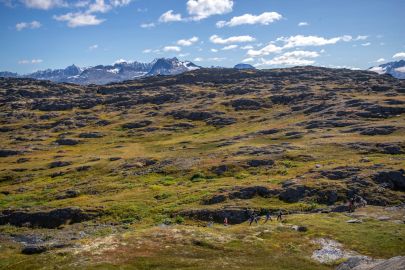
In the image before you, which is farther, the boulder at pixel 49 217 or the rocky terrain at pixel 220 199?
the boulder at pixel 49 217

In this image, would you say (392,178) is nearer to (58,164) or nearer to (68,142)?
(58,164)

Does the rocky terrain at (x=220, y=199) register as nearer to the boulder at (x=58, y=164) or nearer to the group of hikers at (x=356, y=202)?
the boulder at (x=58, y=164)

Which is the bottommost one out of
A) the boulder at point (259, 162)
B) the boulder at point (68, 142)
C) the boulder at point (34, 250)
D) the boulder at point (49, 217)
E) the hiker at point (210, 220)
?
the boulder at point (49, 217)

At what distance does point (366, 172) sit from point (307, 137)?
48.3 metres

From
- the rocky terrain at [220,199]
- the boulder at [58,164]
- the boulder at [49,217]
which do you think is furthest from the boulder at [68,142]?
the boulder at [49,217]

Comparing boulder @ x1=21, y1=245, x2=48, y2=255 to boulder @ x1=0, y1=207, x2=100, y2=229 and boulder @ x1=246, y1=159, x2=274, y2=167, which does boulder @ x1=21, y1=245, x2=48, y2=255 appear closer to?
boulder @ x1=0, y1=207, x2=100, y2=229

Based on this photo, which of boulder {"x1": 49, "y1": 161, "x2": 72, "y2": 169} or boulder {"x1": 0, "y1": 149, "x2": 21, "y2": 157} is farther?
boulder {"x1": 0, "y1": 149, "x2": 21, "y2": 157}

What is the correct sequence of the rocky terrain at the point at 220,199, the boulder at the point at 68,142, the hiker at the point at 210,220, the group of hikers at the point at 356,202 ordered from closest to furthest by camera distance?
the rocky terrain at the point at 220,199, the group of hikers at the point at 356,202, the hiker at the point at 210,220, the boulder at the point at 68,142

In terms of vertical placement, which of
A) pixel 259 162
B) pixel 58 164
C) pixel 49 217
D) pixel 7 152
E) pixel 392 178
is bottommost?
pixel 49 217

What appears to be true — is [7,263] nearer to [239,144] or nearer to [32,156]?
[239,144]

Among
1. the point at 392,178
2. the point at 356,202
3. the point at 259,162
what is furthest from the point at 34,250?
the point at 392,178

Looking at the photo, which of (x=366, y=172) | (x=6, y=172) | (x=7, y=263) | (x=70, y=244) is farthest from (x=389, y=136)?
(x=6, y=172)

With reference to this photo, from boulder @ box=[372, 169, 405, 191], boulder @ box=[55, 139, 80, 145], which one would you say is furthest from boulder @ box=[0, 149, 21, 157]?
boulder @ box=[372, 169, 405, 191]

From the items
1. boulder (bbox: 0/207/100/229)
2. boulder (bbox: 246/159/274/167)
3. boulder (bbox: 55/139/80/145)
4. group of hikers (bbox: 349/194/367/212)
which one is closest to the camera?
group of hikers (bbox: 349/194/367/212)
